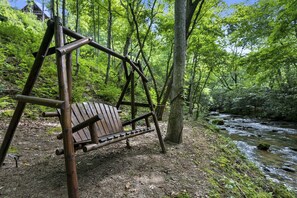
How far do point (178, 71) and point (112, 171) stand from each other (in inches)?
98.7

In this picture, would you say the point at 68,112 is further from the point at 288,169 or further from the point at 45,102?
the point at 288,169

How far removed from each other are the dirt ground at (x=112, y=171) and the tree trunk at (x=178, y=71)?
387 mm

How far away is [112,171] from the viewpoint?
2.72 m

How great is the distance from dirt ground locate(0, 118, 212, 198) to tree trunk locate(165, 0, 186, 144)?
387 mm

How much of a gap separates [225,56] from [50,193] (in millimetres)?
10328

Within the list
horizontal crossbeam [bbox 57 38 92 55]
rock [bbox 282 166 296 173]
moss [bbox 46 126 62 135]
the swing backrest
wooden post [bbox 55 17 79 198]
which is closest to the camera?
wooden post [bbox 55 17 79 198]

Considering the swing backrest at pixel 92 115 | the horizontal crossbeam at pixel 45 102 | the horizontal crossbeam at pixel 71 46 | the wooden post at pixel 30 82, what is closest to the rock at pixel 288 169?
the swing backrest at pixel 92 115

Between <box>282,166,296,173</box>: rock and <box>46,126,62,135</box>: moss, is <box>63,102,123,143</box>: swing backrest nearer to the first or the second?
<box>46,126,62,135</box>: moss

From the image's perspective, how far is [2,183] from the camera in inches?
93.5

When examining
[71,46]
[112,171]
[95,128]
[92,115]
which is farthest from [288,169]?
[71,46]

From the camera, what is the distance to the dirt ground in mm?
2275

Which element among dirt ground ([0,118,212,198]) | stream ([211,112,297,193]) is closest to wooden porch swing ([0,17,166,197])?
dirt ground ([0,118,212,198])

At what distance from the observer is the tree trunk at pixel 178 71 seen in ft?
13.9

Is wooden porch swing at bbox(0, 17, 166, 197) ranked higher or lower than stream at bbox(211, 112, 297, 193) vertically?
higher
